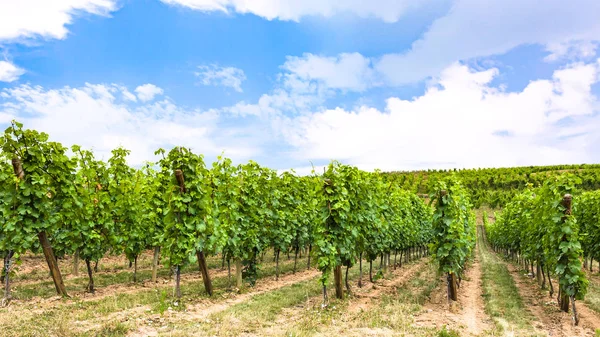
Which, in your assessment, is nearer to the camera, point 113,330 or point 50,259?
point 113,330

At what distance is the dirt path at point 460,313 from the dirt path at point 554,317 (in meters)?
1.89

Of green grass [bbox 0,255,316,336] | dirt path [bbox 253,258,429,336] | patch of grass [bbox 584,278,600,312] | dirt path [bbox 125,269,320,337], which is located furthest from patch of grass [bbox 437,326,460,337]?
patch of grass [bbox 584,278,600,312]

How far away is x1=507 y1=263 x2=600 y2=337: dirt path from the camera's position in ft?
38.9

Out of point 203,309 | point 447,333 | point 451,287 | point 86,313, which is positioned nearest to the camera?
point 447,333

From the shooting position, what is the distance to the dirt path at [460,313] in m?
11.3

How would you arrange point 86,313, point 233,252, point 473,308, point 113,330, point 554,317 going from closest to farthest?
point 113,330 < point 86,313 < point 554,317 < point 473,308 < point 233,252

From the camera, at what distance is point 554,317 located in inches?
536

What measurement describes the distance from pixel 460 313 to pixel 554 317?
372 centimetres

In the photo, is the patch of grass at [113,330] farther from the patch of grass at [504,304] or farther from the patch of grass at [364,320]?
the patch of grass at [504,304]

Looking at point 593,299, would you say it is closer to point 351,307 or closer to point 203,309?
point 351,307

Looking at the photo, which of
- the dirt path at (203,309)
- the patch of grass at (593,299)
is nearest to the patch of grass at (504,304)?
the patch of grass at (593,299)

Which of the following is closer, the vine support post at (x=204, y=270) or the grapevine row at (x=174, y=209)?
the grapevine row at (x=174, y=209)

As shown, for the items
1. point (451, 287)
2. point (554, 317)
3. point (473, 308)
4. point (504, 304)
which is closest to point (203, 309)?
point (451, 287)

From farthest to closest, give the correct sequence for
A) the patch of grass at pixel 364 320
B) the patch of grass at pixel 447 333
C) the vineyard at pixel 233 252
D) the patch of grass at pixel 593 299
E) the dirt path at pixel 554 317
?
1. the patch of grass at pixel 593 299
2. the dirt path at pixel 554 317
3. the vineyard at pixel 233 252
4. the patch of grass at pixel 364 320
5. the patch of grass at pixel 447 333
